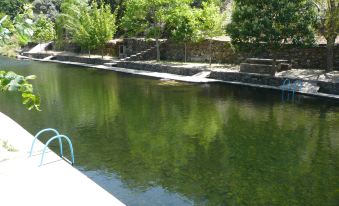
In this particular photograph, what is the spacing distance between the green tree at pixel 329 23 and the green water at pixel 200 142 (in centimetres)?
582

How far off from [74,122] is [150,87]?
10866 mm

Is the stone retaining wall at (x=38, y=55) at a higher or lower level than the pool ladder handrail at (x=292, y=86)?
higher

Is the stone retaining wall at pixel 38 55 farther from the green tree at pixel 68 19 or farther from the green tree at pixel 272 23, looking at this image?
the green tree at pixel 272 23

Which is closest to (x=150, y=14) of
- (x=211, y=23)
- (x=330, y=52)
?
(x=211, y=23)

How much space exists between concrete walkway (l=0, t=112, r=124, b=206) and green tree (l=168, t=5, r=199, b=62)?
2645cm

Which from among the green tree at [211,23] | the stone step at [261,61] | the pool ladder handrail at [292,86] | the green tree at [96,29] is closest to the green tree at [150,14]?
the green tree at [211,23]

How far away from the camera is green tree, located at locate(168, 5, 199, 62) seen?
37.3 meters

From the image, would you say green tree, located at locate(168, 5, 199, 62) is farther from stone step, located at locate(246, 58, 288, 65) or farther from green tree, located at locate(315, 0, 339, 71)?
green tree, located at locate(315, 0, 339, 71)

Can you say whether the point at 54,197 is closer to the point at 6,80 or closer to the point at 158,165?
the point at 158,165

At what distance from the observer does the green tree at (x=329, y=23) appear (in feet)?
89.1

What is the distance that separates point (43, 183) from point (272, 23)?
22.6 m

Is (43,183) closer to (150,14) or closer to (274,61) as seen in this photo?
(274,61)

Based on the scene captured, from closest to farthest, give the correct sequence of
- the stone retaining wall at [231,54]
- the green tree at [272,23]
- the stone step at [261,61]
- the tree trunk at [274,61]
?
the green tree at [272,23], the tree trunk at [274,61], the stone step at [261,61], the stone retaining wall at [231,54]

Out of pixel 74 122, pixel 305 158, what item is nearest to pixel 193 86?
pixel 74 122
